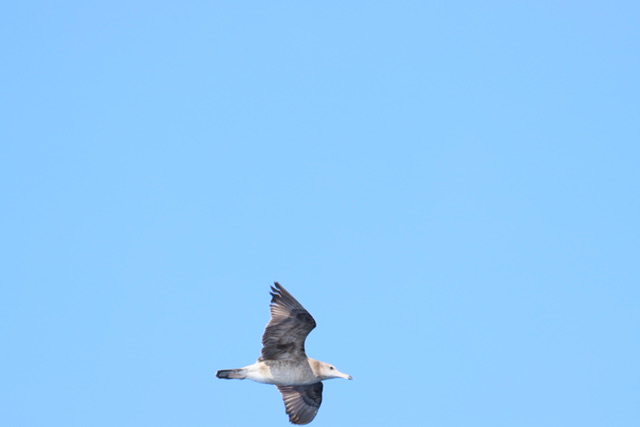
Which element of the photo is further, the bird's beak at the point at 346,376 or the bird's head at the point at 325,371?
the bird's beak at the point at 346,376

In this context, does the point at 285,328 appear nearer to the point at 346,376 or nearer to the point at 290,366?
the point at 290,366

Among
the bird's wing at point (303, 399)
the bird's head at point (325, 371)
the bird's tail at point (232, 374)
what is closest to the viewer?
the bird's tail at point (232, 374)

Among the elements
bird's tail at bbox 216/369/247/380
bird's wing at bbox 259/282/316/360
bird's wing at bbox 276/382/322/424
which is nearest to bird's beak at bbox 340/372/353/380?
bird's wing at bbox 276/382/322/424

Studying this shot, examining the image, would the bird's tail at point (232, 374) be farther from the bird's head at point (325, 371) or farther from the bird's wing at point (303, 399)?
the bird's head at point (325, 371)

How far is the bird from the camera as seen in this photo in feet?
90.4

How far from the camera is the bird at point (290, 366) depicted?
27.5m

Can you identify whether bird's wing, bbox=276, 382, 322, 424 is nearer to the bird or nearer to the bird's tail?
the bird

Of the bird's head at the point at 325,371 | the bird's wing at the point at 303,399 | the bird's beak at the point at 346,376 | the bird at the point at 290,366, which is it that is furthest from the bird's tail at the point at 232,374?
the bird's beak at the point at 346,376

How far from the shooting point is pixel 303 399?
97.8 feet

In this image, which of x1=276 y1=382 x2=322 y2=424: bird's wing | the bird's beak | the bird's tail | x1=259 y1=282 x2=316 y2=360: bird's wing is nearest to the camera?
x1=259 y1=282 x2=316 y2=360: bird's wing

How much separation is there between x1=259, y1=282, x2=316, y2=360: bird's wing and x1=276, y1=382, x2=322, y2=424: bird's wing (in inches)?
60.8

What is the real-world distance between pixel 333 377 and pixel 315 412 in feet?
4.27

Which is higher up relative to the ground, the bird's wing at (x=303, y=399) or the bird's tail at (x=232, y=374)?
the bird's tail at (x=232, y=374)

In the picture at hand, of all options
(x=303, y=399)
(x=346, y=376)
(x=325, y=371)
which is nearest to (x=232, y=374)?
(x=303, y=399)
